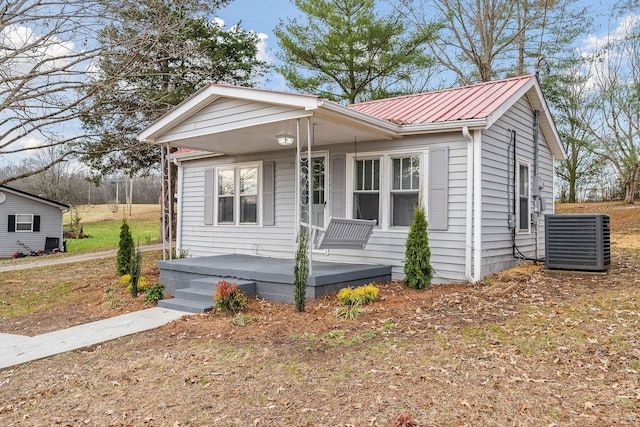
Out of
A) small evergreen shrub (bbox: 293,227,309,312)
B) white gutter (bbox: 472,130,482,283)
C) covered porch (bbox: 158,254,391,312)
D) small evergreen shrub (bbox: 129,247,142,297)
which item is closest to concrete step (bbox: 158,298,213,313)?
covered porch (bbox: 158,254,391,312)

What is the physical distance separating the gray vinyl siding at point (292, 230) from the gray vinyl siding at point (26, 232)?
14.0 m

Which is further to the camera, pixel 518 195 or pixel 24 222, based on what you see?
pixel 24 222

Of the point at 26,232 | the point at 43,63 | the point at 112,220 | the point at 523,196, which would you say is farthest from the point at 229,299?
the point at 112,220

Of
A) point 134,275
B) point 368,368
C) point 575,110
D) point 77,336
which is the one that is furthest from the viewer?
point 575,110

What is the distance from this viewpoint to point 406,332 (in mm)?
4742

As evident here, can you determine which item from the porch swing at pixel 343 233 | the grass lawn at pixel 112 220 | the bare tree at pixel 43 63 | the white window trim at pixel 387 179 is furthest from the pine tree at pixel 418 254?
the grass lawn at pixel 112 220

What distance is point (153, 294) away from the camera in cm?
705

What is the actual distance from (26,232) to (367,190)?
19.3 meters

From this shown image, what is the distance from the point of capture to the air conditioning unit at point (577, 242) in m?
7.13

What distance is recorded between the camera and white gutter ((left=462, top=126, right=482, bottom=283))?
6.84 metres

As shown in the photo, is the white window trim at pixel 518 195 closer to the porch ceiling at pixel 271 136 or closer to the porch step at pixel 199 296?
the porch ceiling at pixel 271 136

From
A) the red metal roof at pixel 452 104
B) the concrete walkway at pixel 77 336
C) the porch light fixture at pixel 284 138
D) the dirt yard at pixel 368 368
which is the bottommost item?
the concrete walkway at pixel 77 336

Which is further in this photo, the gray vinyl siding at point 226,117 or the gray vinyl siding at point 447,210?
the gray vinyl siding at point 447,210

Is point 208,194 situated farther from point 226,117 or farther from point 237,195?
point 226,117
